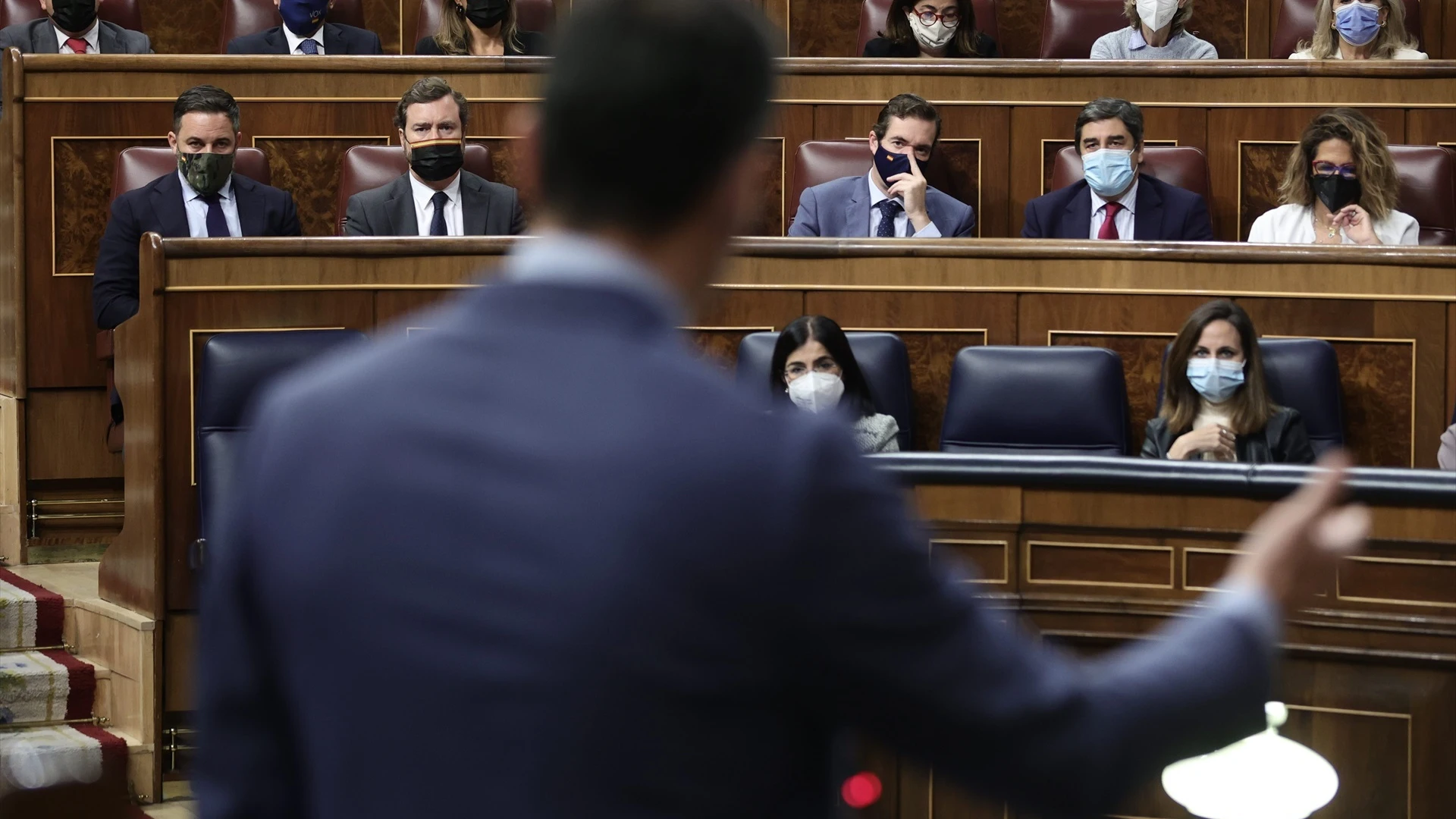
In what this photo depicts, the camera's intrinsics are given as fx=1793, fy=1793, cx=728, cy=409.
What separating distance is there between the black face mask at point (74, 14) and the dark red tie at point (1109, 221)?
2.28 metres

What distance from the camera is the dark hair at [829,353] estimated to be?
2688 mm

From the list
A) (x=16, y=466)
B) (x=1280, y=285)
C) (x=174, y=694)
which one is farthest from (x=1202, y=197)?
(x=16, y=466)

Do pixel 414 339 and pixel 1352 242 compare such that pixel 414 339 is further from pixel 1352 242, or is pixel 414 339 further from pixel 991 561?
pixel 1352 242

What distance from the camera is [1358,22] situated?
12.4 ft

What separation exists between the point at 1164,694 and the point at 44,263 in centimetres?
319

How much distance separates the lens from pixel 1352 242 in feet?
10.2

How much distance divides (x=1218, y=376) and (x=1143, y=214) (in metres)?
0.76

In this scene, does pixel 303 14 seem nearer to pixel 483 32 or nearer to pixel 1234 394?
pixel 483 32

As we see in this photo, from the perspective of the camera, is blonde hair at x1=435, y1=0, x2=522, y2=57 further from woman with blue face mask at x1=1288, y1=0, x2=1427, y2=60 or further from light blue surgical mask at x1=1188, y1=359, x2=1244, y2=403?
light blue surgical mask at x1=1188, y1=359, x2=1244, y2=403

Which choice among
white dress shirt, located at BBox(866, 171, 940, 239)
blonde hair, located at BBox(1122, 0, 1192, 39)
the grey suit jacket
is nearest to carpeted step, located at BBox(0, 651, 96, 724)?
the grey suit jacket

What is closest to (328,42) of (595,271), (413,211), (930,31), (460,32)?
(460,32)

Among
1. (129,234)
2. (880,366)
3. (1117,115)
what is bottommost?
(880,366)

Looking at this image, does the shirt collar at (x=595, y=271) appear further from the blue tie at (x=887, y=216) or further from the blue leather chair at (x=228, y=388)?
the blue tie at (x=887, y=216)

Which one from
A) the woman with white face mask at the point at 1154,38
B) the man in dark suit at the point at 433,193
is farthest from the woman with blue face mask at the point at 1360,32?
the man in dark suit at the point at 433,193
